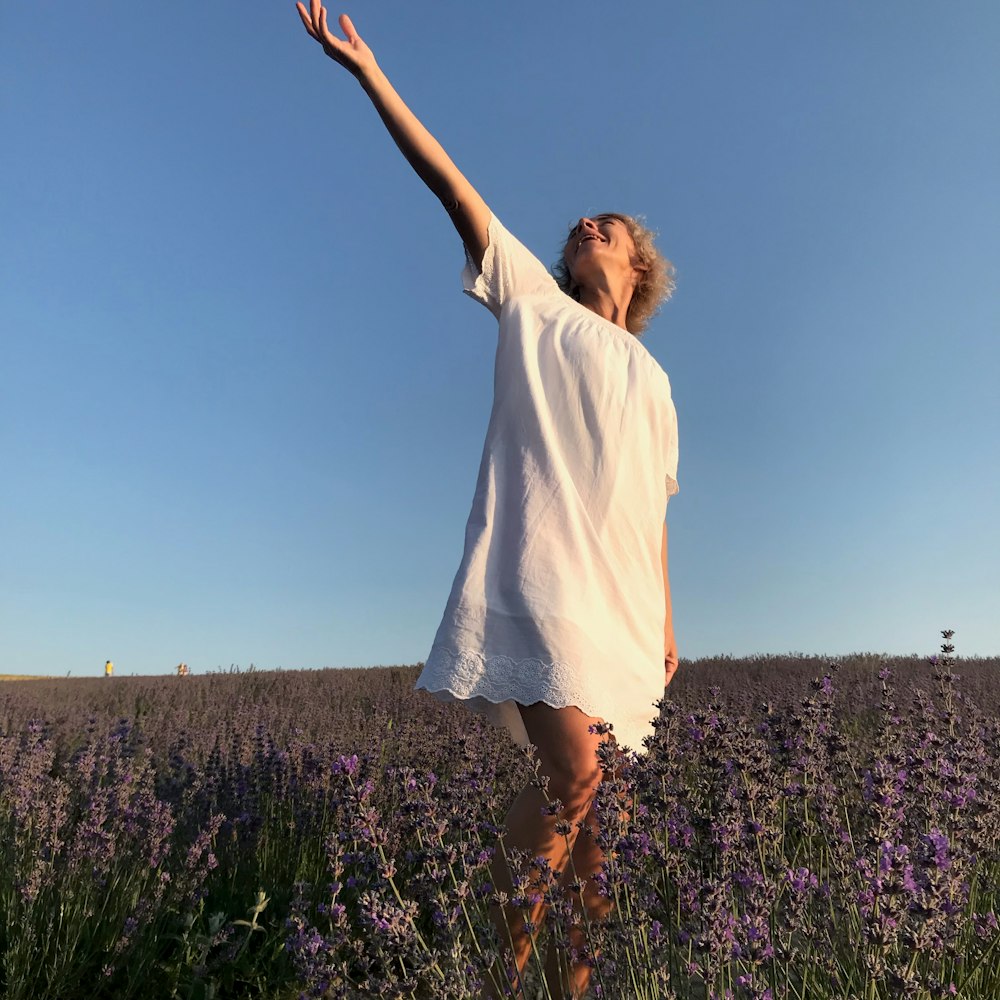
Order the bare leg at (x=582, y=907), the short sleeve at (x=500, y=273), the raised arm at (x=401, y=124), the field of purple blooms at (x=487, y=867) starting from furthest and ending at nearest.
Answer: the short sleeve at (x=500, y=273)
the raised arm at (x=401, y=124)
the bare leg at (x=582, y=907)
the field of purple blooms at (x=487, y=867)

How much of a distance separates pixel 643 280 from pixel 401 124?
124cm

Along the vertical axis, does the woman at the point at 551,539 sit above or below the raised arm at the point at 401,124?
below

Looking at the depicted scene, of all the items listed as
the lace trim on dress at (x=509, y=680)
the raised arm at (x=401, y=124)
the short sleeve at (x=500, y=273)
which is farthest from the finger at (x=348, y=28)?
the lace trim on dress at (x=509, y=680)

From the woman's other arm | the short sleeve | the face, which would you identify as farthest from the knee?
the face

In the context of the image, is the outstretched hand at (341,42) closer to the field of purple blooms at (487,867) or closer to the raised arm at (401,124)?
the raised arm at (401,124)

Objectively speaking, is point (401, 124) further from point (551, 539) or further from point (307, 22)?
point (551, 539)

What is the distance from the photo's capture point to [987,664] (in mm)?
10320

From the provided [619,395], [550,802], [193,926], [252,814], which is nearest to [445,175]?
[619,395]

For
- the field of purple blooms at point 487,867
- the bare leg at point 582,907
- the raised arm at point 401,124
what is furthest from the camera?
the raised arm at point 401,124

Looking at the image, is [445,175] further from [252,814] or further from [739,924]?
[252,814]

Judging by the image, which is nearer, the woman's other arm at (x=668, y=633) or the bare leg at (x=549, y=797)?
the bare leg at (x=549, y=797)

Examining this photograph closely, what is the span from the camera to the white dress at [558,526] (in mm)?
1948

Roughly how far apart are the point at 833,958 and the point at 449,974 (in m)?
0.86

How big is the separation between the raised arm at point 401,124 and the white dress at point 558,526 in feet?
0.42
